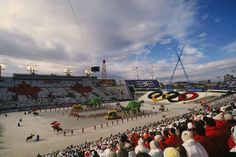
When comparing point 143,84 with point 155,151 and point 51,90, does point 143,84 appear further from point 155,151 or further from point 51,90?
point 155,151

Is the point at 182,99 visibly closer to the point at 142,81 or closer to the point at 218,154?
the point at 142,81

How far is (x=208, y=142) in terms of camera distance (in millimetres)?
5773

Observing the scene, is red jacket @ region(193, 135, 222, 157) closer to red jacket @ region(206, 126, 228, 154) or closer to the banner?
red jacket @ region(206, 126, 228, 154)

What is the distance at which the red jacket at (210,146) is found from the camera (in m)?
5.65

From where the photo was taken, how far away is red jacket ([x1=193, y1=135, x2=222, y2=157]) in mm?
5654

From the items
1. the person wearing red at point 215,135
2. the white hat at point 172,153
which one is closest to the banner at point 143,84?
the person wearing red at point 215,135

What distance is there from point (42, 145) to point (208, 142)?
24.5 metres

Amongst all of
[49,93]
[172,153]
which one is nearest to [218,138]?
[172,153]

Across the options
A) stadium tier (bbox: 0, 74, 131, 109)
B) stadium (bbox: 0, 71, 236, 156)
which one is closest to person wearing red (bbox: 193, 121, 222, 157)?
stadium (bbox: 0, 71, 236, 156)

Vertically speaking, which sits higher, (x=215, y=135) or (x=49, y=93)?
(x=49, y=93)

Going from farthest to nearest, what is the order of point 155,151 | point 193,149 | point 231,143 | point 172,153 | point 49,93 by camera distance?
point 49,93
point 231,143
point 155,151
point 193,149
point 172,153

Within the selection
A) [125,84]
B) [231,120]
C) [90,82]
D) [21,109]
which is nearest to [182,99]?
[125,84]

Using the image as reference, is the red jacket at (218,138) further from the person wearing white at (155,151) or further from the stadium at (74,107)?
the stadium at (74,107)

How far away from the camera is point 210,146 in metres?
5.73
